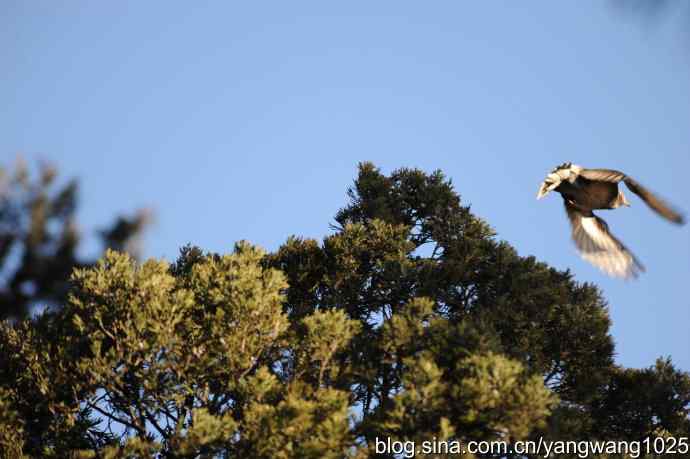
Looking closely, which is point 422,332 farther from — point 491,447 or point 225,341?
point 225,341

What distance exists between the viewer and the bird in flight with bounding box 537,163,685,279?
54.1 feet

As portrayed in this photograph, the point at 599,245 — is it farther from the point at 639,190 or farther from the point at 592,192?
the point at 639,190

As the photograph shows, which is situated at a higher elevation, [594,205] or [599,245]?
[594,205]

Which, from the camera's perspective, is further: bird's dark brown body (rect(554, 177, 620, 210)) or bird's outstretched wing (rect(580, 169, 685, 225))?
bird's dark brown body (rect(554, 177, 620, 210))

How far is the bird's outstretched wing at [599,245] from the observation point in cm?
1678

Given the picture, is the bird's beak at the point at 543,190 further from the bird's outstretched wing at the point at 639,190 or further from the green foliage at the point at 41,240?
the green foliage at the point at 41,240

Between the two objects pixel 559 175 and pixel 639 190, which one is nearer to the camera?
pixel 639 190

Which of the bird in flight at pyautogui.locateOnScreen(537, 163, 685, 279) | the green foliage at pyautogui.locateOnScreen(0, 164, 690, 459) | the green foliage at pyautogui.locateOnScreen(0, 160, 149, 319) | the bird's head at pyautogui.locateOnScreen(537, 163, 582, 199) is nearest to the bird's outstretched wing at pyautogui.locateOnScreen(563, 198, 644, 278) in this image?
the bird in flight at pyautogui.locateOnScreen(537, 163, 685, 279)

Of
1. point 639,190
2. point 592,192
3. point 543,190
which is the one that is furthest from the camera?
point 592,192

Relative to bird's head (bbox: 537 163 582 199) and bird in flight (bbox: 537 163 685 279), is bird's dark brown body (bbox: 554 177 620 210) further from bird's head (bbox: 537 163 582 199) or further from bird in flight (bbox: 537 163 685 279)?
bird's head (bbox: 537 163 582 199)

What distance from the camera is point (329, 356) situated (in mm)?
18297

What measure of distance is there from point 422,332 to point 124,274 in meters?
6.36

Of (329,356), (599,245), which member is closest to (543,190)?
(599,245)

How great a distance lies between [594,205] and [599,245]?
0.80m
